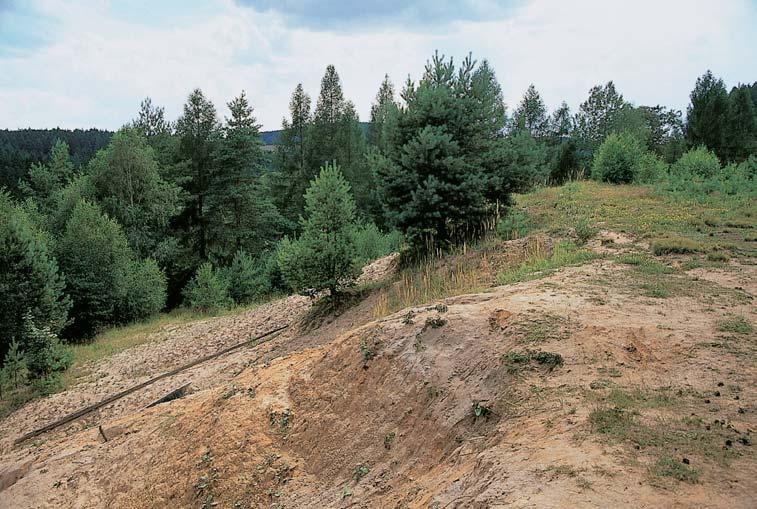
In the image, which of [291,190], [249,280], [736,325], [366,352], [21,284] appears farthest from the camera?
[291,190]

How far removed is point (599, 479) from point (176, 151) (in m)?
33.7

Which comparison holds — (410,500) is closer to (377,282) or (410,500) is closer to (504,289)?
(504,289)

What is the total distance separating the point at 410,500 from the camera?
14.4 ft

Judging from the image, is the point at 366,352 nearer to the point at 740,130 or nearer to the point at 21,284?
the point at 21,284

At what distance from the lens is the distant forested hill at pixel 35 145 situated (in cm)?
5778

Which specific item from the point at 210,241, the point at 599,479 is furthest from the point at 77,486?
the point at 210,241

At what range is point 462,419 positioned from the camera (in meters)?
5.09

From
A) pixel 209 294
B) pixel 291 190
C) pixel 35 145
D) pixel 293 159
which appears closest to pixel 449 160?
pixel 209 294

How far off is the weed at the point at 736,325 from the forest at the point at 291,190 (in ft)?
22.7

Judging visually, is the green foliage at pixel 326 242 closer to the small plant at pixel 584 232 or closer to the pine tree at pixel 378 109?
the small plant at pixel 584 232

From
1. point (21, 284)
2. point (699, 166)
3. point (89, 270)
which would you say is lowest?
point (89, 270)

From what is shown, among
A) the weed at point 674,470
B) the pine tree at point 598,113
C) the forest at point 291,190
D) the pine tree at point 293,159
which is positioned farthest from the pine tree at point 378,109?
the weed at point 674,470

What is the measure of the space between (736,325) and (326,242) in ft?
27.4

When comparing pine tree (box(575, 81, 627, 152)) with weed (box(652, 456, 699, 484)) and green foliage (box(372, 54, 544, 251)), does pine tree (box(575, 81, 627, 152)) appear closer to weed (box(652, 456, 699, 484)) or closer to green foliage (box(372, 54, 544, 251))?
green foliage (box(372, 54, 544, 251))
